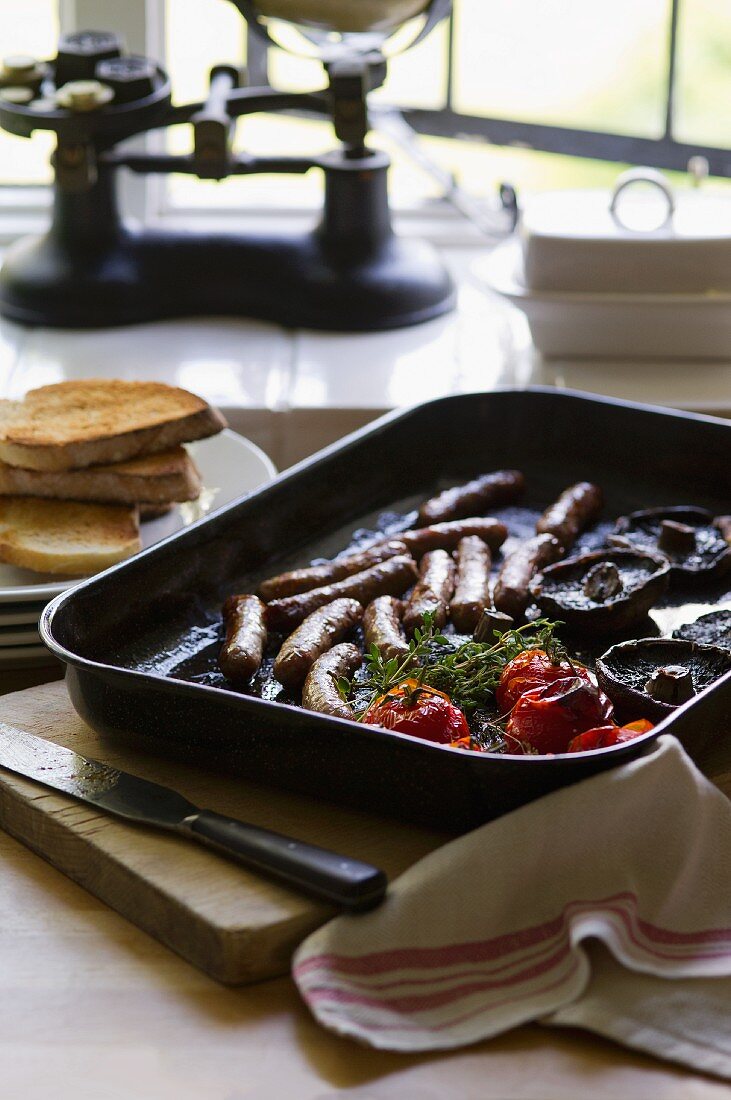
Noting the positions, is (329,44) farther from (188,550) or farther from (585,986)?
(585,986)

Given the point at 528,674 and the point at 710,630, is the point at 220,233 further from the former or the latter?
the point at 528,674

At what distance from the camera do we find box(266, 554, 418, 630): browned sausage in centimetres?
160

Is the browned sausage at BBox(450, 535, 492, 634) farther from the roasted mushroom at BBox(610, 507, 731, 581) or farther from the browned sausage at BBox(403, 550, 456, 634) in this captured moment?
the roasted mushroom at BBox(610, 507, 731, 581)

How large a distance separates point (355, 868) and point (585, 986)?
0.68ft

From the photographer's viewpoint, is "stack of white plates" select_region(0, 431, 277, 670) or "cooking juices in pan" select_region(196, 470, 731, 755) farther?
"stack of white plates" select_region(0, 431, 277, 670)

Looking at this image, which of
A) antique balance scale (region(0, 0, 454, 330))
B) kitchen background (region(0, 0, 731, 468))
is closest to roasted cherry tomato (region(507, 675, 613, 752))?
kitchen background (region(0, 0, 731, 468))

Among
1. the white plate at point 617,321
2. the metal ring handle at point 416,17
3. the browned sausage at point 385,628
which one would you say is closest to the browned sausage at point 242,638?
the browned sausage at point 385,628

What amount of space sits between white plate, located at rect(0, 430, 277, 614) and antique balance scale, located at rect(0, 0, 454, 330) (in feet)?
2.33

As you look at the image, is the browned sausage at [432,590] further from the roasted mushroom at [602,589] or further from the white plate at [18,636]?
the white plate at [18,636]

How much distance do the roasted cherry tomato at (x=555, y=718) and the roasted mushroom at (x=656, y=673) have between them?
0.07 m

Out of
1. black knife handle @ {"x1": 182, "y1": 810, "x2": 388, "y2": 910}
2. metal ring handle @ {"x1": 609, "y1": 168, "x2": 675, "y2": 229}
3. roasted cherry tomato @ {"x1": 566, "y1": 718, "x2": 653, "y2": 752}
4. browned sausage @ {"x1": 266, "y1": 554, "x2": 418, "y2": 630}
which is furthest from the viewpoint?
metal ring handle @ {"x1": 609, "y1": 168, "x2": 675, "y2": 229}

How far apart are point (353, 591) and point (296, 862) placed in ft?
1.84

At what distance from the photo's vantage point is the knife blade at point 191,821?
3.73 feet

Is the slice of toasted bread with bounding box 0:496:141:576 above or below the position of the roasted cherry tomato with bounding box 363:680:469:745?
below
